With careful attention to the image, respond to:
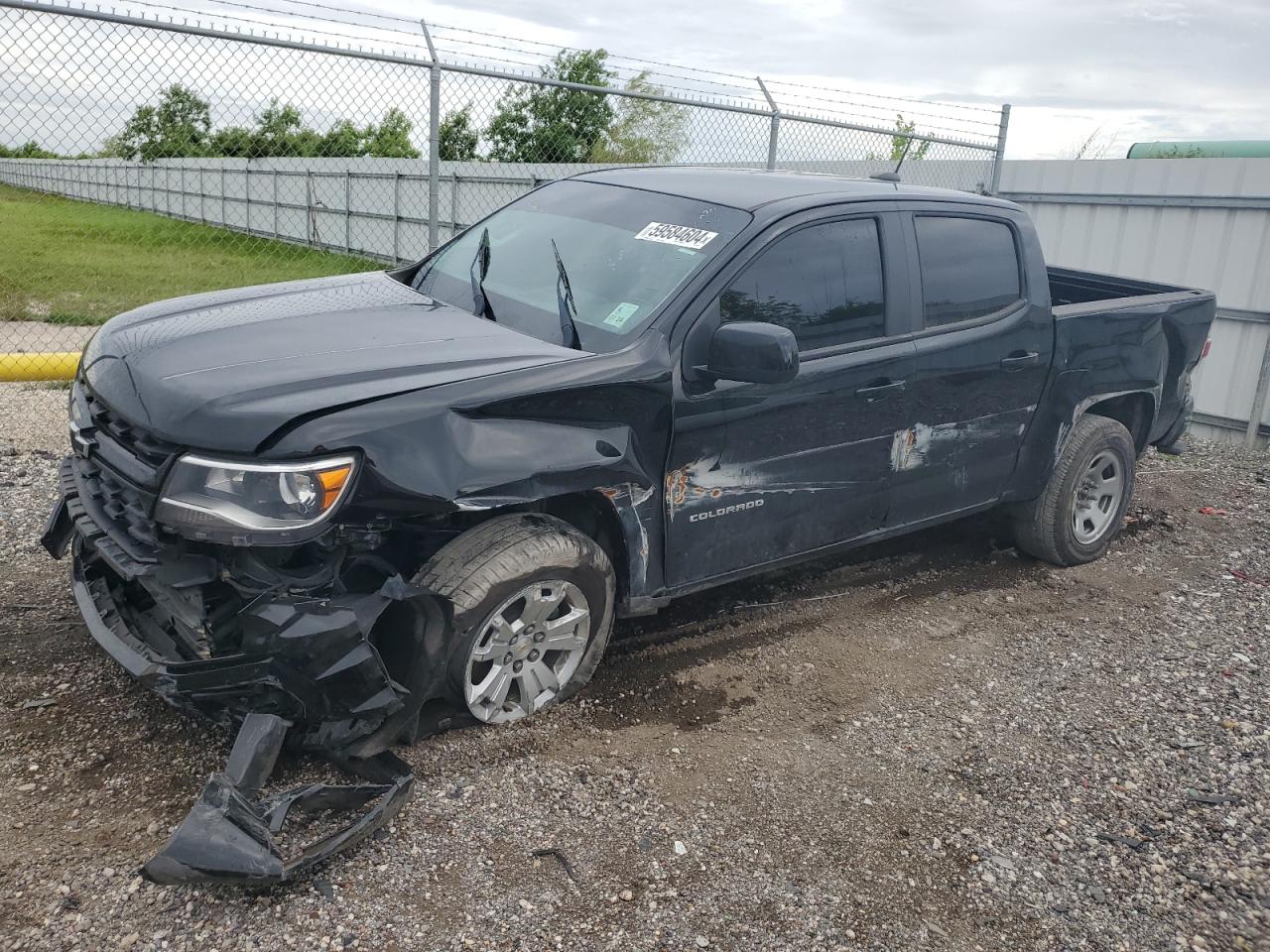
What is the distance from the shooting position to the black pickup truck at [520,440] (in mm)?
2771

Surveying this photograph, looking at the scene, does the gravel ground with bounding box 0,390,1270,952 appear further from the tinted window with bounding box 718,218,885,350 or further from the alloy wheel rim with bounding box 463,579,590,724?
the tinted window with bounding box 718,218,885,350

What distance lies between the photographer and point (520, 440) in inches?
122

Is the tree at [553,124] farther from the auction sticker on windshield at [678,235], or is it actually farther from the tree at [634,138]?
the auction sticker on windshield at [678,235]

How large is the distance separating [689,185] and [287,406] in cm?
205

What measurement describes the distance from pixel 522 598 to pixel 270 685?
0.85 metres

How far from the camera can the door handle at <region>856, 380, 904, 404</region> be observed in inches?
159

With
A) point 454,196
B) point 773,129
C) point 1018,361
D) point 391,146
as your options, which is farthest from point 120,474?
point 391,146

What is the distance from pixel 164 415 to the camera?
289 cm

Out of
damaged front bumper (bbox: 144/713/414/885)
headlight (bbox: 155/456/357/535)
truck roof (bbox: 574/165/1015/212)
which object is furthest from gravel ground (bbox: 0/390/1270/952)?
truck roof (bbox: 574/165/1015/212)

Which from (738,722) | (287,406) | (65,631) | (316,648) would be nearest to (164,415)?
(287,406)

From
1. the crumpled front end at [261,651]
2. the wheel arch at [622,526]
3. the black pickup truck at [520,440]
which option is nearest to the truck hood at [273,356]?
the black pickup truck at [520,440]

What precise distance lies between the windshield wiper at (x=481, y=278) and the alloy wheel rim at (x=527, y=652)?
1067 millimetres

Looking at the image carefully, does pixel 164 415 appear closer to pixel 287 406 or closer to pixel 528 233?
pixel 287 406

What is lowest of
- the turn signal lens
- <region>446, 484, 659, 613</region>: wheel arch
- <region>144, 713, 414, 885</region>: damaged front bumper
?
<region>144, 713, 414, 885</region>: damaged front bumper
